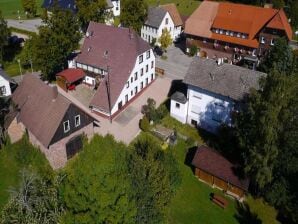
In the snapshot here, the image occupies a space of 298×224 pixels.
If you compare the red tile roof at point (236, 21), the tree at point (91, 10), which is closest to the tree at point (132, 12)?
the tree at point (91, 10)

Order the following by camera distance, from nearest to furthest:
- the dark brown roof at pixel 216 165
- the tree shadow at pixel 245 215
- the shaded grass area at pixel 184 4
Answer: the tree shadow at pixel 245 215, the dark brown roof at pixel 216 165, the shaded grass area at pixel 184 4

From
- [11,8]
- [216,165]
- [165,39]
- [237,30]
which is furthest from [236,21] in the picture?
[11,8]

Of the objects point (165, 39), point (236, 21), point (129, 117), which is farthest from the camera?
point (165, 39)

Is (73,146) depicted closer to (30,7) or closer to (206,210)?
(206,210)

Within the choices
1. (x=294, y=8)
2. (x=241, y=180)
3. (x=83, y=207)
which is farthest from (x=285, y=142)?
(x=294, y=8)

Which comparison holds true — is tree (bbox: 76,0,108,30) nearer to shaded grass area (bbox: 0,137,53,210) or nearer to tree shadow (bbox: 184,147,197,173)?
shaded grass area (bbox: 0,137,53,210)

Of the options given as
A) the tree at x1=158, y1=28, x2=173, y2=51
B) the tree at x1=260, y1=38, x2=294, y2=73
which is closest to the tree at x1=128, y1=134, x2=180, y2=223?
the tree at x1=260, y1=38, x2=294, y2=73

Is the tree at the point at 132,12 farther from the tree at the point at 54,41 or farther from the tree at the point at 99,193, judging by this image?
the tree at the point at 99,193
